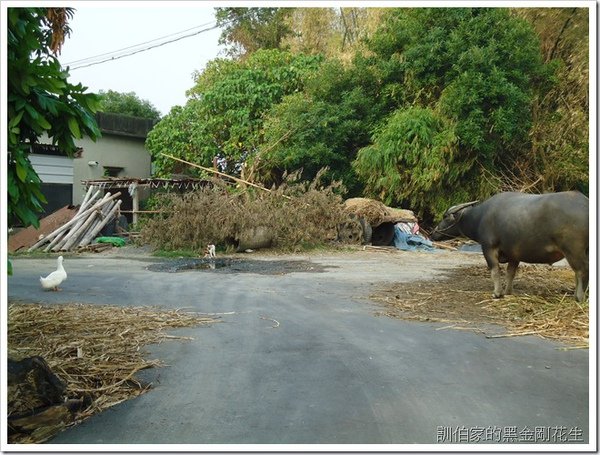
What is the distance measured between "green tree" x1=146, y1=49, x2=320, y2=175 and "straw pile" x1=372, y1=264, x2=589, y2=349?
41.4 feet

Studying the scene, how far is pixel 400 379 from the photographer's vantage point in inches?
151

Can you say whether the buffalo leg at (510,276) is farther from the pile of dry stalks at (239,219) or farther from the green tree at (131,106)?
the green tree at (131,106)

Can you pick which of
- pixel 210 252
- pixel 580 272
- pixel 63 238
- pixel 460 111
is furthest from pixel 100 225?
pixel 580 272

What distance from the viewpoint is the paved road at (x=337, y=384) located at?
2979mm

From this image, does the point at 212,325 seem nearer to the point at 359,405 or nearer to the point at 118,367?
the point at 118,367

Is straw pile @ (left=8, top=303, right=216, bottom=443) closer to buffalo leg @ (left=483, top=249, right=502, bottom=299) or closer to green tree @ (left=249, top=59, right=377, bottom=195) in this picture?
buffalo leg @ (left=483, top=249, right=502, bottom=299)

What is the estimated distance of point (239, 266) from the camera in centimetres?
1098

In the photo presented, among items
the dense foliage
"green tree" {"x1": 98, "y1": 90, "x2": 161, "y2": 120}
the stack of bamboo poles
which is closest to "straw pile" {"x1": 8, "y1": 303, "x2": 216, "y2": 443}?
the stack of bamboo poles

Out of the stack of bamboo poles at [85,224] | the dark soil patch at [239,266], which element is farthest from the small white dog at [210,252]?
the stack of bamboo poles at [85,224]

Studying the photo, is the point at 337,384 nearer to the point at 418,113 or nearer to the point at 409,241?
the point at 409,241

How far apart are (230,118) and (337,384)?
57.0 ft

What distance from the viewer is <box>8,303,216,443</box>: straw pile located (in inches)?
139

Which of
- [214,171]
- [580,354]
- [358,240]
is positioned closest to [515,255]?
[580,354]

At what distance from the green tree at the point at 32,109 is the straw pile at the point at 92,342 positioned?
3.58ft
